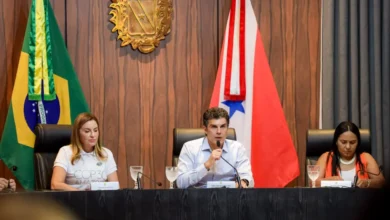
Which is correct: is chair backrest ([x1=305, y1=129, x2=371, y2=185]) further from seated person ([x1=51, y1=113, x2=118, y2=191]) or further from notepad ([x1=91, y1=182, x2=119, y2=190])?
notepad ([x1=91, y1=182, x2=119, y2=190])

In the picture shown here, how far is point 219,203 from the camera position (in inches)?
108

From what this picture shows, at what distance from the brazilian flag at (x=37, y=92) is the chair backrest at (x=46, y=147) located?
654mm

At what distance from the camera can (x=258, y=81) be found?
476 cm

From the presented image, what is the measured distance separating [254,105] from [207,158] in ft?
4.08

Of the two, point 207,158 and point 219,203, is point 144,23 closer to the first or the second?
point 207,158

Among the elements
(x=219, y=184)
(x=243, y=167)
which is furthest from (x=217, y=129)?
(x=219, y=184)

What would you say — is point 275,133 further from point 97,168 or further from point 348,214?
point 348,214

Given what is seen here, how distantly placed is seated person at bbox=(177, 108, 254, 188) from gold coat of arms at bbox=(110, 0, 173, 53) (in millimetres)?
1394

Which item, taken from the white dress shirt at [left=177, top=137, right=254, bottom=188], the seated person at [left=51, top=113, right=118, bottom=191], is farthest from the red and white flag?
the seated person at [left=51, top=113, right=118, bottom=191]

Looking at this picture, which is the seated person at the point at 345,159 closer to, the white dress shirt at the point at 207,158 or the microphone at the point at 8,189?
the white dress shirt at the point at 207,158

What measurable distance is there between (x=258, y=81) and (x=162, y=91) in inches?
30.2

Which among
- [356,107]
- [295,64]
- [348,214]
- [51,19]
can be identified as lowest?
[348,214]

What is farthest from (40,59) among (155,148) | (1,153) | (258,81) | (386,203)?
(386,203)

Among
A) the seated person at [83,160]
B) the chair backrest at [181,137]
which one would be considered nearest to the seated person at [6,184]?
the seated person at [83,160]
